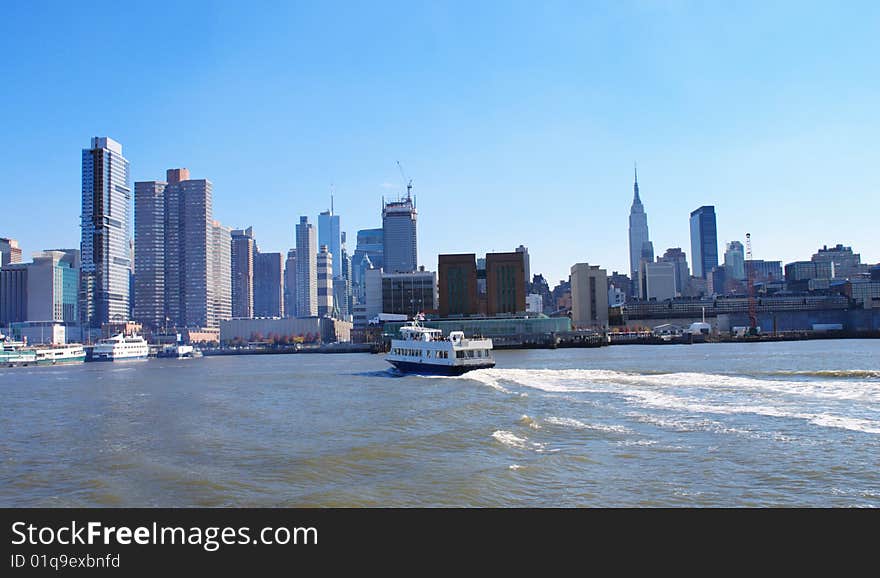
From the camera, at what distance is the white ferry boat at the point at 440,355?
58.5 meters

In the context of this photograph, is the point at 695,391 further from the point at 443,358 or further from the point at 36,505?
the point at 36,505

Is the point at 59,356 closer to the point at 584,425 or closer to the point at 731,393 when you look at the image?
the point at 731,393

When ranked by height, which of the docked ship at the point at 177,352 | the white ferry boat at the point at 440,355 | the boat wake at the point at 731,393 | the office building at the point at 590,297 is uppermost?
the office building at the point at 590,297

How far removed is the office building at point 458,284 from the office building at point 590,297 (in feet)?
121

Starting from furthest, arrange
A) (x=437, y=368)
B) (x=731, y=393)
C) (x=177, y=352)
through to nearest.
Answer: (x=177, y=352) < (x=437, y=368) < (x=731, y=393)

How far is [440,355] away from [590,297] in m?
142

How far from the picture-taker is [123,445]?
25.8 meters

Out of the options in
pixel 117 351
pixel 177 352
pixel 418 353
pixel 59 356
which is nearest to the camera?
pixel 418 353

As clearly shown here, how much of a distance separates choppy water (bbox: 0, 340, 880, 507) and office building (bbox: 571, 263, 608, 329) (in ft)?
503

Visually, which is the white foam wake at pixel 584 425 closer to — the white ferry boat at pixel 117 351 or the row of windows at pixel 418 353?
the row of windows at pixel 418 353

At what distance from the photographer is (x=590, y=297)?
19538 centimetres
